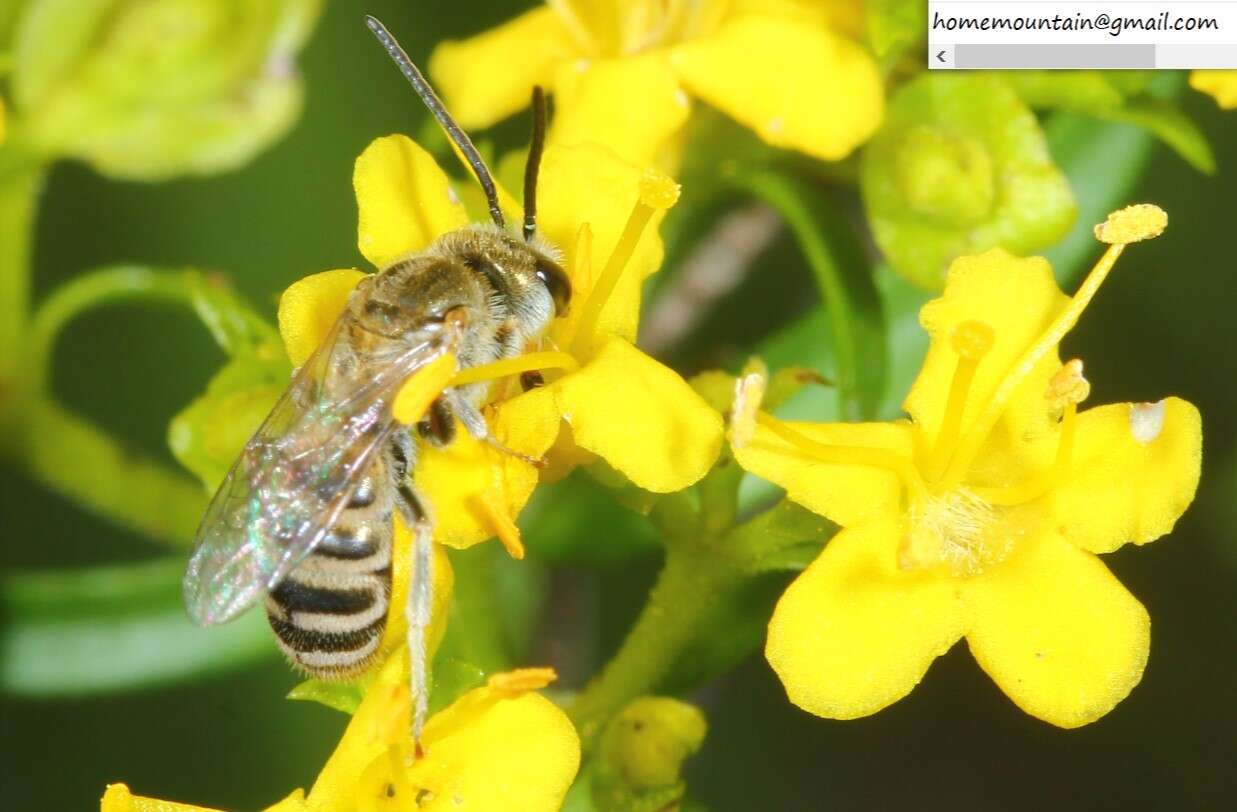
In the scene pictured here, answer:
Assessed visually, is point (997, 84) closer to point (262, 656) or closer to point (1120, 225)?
point (1120, 225)

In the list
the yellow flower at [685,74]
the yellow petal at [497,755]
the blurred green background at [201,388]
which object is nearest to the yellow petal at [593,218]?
the yellow flower at [685,74]

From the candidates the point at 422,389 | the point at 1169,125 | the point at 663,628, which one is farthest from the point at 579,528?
the point at 1169,125

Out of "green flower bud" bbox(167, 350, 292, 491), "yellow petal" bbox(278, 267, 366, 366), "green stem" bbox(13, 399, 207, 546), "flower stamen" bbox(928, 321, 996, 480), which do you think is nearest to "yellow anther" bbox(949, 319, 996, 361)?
"flower stamen" bbox(928, 321, 996, 480)

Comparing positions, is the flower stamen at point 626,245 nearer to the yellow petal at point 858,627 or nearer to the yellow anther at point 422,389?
the yellow anther at point 422,389

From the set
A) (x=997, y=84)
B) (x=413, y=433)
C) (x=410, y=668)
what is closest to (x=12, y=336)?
(x=413, y=433)

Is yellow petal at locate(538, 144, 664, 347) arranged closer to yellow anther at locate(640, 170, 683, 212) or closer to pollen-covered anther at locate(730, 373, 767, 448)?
yellow anther at locate(640, 170, 683, 212)
